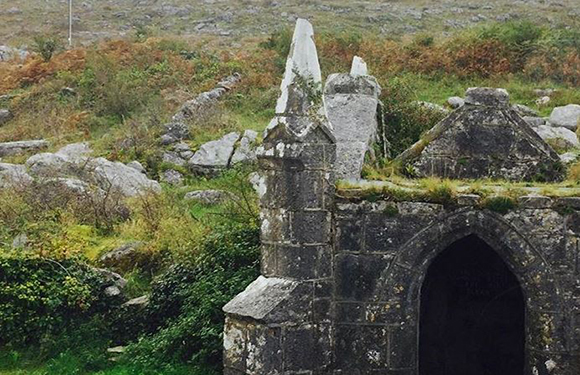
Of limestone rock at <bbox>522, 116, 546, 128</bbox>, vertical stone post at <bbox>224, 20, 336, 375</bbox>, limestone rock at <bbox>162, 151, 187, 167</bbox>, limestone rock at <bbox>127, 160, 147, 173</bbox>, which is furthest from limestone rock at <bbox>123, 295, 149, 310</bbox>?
limestone rock at <bbox>522, 116, 546, 128</bbox>

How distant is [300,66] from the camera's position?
299 inches

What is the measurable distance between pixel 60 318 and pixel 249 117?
12.7 m

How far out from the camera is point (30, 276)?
1131 centimetres

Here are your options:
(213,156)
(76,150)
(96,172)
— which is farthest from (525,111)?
(76,150)

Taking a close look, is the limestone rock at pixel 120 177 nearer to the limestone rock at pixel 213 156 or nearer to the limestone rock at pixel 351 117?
the limestone rock at pixel 213 156

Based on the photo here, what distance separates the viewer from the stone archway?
727cm

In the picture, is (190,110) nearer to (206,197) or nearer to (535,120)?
(206,197)

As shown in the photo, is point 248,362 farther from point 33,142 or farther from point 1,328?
point 33,142

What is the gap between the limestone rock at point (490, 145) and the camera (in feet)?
28.7

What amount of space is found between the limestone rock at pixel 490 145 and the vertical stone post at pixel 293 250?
6.68ft

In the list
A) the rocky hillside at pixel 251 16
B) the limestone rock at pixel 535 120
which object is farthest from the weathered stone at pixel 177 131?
the rocky hillside at pixel 251 16

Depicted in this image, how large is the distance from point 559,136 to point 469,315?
635 cm

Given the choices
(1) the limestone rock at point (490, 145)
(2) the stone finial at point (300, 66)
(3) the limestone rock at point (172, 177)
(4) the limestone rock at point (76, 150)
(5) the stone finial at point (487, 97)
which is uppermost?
(2) the stone finial at point (300, 66)

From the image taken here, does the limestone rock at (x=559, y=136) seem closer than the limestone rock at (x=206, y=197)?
Yes
